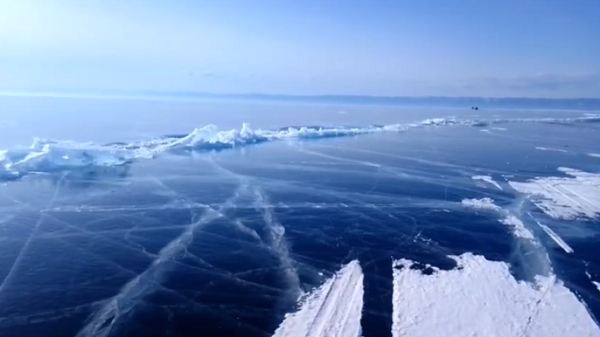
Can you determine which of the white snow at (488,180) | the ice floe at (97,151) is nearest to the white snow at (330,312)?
the white snow at (488,180)

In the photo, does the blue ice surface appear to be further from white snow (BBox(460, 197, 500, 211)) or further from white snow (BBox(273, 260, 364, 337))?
white snow (BBox(460, 197, 500, 211))

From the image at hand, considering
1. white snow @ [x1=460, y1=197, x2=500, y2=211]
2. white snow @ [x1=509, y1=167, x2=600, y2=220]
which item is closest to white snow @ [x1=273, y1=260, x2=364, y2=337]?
white snow @ [x1=460, y1=197, x2=500, y2=211]

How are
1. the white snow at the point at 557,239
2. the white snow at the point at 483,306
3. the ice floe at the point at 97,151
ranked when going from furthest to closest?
1. the ice floe at the point at 97,151
2. the white snow at the point at 557,239
3. the white snow at the point at 483,306

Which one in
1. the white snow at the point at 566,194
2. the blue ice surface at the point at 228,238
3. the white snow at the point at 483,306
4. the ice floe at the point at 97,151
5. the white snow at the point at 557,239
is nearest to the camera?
the white snow at the point at 483,306

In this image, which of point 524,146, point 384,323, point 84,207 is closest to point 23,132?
point 84,207

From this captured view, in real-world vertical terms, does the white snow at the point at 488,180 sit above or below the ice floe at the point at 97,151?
below

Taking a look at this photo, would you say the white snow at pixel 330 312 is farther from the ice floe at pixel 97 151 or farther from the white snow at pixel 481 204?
the ice floe at pixel 97 151

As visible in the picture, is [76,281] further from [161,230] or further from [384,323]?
[384,323]

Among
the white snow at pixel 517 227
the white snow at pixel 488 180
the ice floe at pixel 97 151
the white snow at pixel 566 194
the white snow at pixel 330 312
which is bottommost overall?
the white snow at pixel 330 312

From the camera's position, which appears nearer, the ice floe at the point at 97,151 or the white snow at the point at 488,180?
the white snow at the point at 488,180
